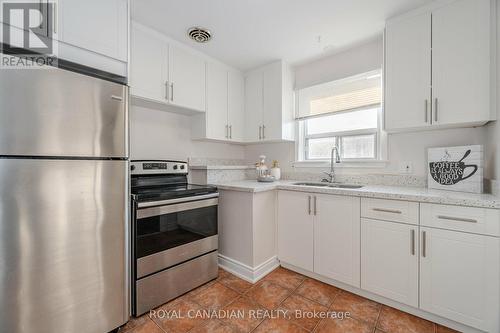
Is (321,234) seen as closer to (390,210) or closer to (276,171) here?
(390,210)

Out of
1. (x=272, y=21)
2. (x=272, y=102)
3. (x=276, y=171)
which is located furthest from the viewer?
(x=276, y=171)

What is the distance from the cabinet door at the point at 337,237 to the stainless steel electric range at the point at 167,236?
3.32ft

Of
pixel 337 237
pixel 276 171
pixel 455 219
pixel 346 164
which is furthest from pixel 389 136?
pixel 276 171

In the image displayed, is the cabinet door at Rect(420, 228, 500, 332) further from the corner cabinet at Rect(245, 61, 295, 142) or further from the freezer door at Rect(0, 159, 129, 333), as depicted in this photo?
the freezer door at Rect(0, 159, 129, 333)

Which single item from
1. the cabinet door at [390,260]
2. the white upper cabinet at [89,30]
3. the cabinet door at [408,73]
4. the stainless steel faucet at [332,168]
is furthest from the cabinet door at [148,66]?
the cabinet door at [390,260]

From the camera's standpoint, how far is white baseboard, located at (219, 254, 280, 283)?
2098 millimetres

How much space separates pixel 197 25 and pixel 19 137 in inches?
63.3

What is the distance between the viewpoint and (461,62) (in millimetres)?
1600

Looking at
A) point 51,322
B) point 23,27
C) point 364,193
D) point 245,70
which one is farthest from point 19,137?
point 245,70

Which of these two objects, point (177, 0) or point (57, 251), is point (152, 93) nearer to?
point (177, 0)

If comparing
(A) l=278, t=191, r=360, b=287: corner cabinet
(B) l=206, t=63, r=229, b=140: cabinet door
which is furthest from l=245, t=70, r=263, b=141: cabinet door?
(A) l=278, t=191, r=360, b=287: corner cabinet

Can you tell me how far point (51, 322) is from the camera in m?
1.17

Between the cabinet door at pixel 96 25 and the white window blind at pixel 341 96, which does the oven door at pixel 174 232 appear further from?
the white window blind at pixel 341 96

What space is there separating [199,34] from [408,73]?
75.7 inches
